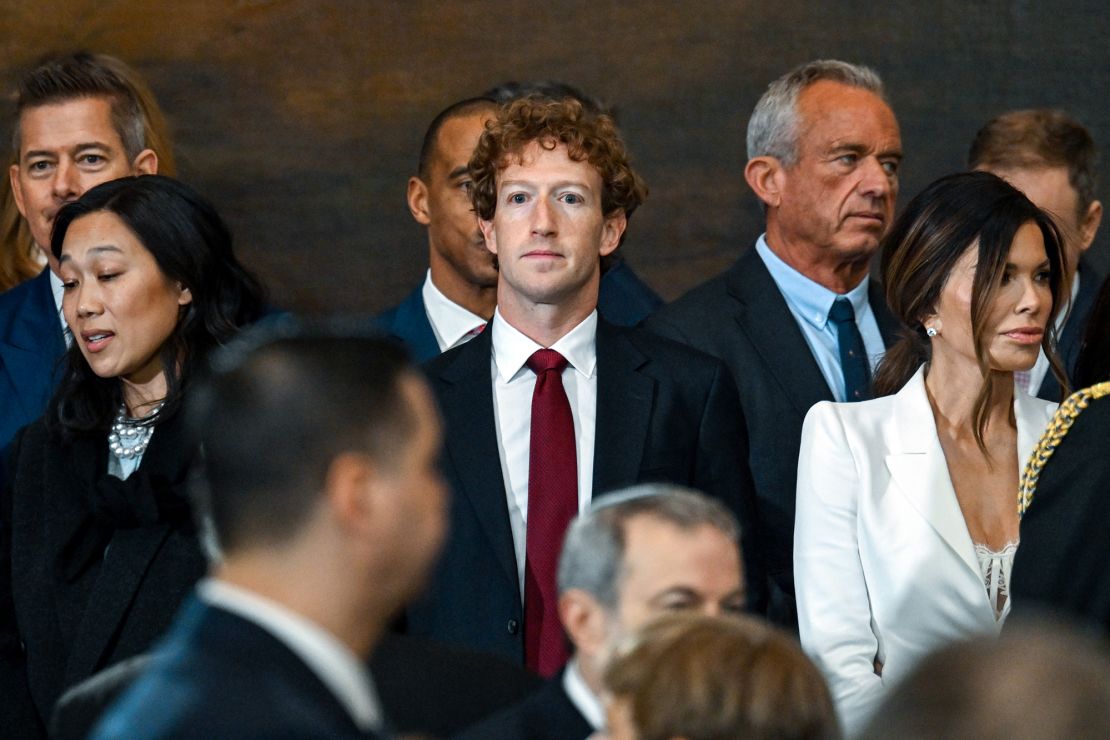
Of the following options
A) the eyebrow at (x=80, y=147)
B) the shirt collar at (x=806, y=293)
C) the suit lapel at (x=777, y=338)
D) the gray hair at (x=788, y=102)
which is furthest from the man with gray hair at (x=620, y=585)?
the eyebrow at (x=80, y=147)

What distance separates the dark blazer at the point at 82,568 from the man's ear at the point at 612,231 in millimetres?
1021

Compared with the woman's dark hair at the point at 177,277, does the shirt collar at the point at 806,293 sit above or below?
below

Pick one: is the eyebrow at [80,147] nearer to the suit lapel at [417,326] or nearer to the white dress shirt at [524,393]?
the suit lapel at [417,326]

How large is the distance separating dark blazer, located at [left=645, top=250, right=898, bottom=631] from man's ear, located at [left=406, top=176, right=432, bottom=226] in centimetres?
95

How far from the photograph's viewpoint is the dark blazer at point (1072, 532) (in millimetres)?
3068

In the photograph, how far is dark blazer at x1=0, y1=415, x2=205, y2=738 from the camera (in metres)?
3.78

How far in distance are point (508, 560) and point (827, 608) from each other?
661 mm

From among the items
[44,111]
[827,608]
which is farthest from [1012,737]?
[44,111]

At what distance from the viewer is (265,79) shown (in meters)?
5.70

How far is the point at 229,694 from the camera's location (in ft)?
6.07

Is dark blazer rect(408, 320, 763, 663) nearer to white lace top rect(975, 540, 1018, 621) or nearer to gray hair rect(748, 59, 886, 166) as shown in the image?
white lace top rect(975, 540, 1018, 621)

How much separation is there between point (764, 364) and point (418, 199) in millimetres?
1287

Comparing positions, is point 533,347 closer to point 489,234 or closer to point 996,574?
point 489,234

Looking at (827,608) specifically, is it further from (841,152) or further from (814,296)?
(841,152)
